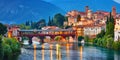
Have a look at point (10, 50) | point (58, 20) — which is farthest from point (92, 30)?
point (10, 50)

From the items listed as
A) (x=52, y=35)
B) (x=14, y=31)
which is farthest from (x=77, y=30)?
(x=14, y=31)

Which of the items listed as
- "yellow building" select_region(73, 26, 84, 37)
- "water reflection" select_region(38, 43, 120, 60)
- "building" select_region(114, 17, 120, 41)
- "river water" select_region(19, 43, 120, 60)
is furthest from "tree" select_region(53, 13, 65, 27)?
"river water" select_region(19, 43, 120, 60)

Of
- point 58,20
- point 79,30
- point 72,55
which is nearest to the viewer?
point 72,55

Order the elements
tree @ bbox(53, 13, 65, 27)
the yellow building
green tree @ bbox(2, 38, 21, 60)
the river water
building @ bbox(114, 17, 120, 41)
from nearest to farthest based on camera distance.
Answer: green tree @ bbox(2, 38, 21, 60) → the river water → building @ bbox(114, 17, 120, 41) → the yellow building → tree @ bbox(53, 13, 65, 27)

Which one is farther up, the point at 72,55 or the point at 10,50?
the point at 10,50

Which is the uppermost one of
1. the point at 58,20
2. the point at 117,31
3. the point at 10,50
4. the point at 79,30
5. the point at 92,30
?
the point at 58,20

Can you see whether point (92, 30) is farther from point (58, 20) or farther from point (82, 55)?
point (82, 55)

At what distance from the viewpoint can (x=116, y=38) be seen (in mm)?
65812

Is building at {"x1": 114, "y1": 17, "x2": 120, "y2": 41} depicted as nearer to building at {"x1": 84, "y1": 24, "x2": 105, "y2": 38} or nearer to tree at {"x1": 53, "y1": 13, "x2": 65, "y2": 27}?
building at {"x1": 84, "y1": 24, "x2": 105, "y2": 38}

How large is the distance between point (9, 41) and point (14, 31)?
53.6m

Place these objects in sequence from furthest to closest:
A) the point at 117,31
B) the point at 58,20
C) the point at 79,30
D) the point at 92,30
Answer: the point at 58,20
the point at 79,30
the point at 92,30
the point at 117,31

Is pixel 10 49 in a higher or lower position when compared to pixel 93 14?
lower

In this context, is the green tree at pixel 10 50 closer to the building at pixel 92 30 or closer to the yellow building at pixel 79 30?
the building at pixel 92 30

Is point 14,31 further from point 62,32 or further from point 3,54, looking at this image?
point 3,54
